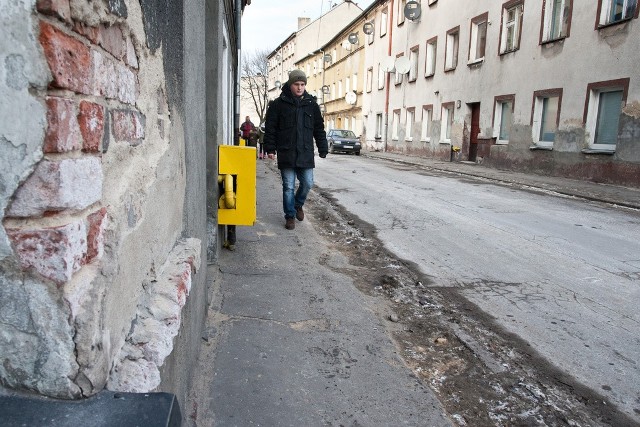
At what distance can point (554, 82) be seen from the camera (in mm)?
14734

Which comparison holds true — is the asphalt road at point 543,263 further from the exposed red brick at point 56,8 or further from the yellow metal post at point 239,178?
the exposed red brick at point 56,8

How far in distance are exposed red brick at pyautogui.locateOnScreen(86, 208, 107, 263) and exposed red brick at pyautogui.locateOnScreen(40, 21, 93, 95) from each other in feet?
0.89

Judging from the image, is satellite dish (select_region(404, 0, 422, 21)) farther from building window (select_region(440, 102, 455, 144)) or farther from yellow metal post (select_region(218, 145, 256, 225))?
yellow metal post (select_region(218, 145, 256, 225))

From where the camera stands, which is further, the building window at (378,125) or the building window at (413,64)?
the building window at (378,125)

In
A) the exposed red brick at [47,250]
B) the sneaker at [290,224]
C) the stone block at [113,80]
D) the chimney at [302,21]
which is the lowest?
the sneaker at [290,224]

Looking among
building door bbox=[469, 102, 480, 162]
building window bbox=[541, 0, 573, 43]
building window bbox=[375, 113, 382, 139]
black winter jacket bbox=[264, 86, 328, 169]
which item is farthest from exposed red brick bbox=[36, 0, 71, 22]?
building window bbox=[375, 113, 382, 139]

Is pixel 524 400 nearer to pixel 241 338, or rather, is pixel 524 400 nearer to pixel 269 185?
pixel 241 338

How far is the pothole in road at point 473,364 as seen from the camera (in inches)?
92.7

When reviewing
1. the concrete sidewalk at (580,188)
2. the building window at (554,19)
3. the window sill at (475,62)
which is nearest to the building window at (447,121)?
the window sill at (475,62)

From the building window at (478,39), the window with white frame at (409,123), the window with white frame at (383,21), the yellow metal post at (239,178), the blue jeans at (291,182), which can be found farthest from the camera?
the window with white frame at (383,21)

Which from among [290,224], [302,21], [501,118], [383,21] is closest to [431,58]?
[501,118]

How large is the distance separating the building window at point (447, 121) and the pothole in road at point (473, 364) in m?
18.8

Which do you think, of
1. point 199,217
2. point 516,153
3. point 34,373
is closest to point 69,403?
point 34,373

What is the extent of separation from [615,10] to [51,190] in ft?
49.5
